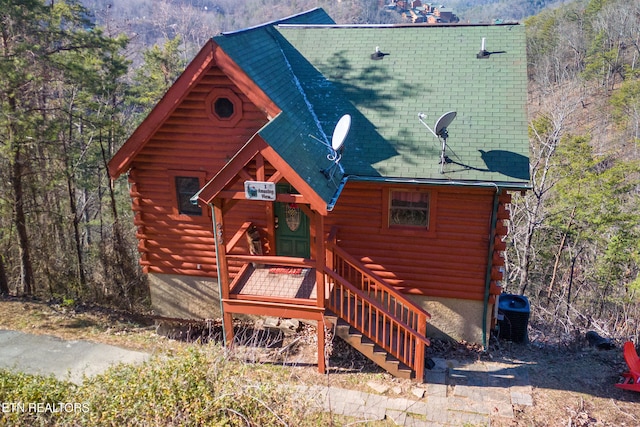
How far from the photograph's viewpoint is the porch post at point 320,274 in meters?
8.63

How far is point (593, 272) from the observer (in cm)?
2120

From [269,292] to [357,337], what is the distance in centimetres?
202

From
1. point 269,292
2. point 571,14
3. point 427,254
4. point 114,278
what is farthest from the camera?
point 571,14

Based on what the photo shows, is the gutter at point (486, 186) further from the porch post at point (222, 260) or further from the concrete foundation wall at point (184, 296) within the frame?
the concrete foundation wall at point (184, 296)

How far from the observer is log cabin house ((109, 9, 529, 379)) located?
946cm

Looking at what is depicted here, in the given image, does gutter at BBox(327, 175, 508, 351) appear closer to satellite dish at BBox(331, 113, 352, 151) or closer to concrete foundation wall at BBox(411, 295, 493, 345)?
concrete foundation wall at BBox(411, 295, 493, 345)

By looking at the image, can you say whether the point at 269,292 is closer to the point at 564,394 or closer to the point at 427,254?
the point at 427,254

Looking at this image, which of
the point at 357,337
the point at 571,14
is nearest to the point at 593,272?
the point at 357,337

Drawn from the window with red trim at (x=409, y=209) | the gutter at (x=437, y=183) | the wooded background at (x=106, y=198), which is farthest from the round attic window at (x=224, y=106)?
the wooded background at (x=106, y=198)

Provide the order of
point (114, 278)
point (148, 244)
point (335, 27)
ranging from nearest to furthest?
point (148, 244) → point (335, 27) → point (114, 278)

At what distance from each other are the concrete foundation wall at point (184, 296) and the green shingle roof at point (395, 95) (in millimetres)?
4713

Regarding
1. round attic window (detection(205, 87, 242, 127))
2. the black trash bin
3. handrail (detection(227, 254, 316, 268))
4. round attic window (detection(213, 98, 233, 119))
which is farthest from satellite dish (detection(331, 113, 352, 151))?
the black trash bin

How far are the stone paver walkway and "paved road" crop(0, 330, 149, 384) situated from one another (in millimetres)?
4501

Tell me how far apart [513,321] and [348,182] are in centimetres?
526
